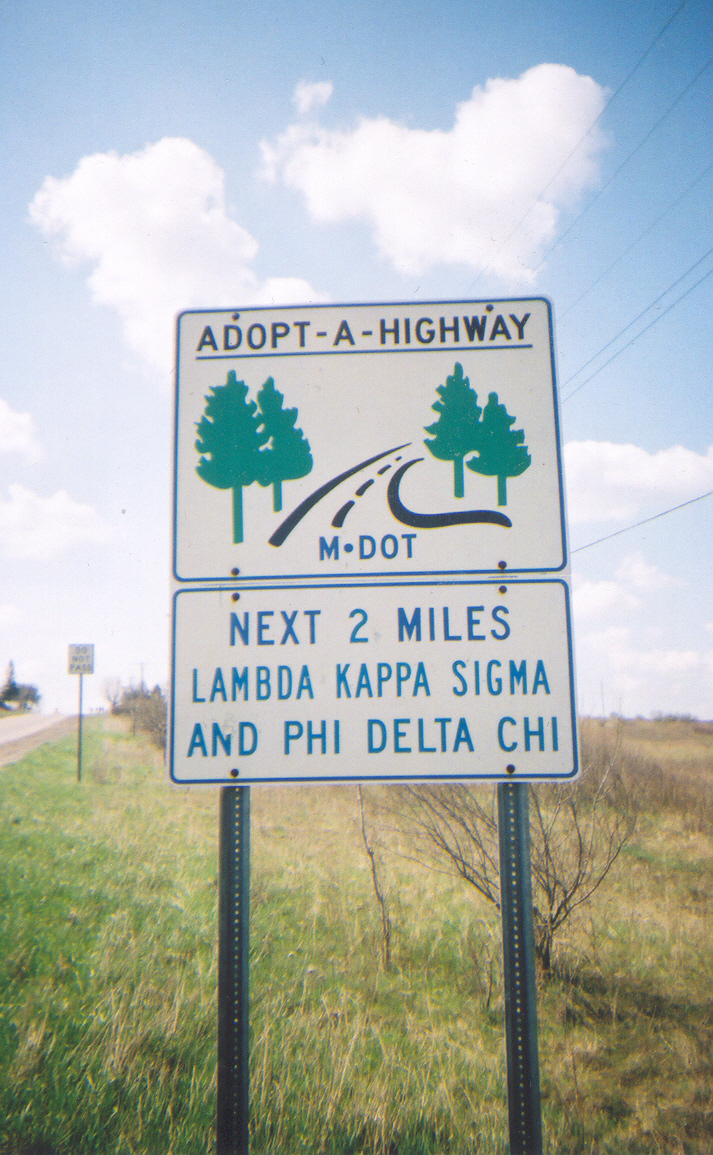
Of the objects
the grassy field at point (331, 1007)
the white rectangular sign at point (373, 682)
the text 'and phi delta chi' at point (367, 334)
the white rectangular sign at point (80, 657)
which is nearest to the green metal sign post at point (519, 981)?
the white rectangular sign at point (373, 682)

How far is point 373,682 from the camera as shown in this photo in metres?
1.81

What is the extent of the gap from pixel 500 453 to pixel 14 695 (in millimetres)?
98733

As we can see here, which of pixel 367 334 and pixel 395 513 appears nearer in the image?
pixel 395 513

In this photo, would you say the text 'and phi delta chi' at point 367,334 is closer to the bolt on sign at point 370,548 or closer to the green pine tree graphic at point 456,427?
the bolt on sign at point 370,548

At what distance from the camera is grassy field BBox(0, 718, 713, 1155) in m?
2.77

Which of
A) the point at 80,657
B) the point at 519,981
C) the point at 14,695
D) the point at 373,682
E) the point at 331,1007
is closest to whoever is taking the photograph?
the point at 519,981

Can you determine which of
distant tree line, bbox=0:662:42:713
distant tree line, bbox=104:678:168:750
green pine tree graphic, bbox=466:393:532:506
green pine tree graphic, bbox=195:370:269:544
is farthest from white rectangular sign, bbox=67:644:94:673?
distant tree line, bbox=0:662:42:713

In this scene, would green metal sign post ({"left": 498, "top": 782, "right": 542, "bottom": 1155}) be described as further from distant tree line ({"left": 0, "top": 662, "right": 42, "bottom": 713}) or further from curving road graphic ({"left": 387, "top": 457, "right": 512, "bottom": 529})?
distant tree line ({"left": 0, "top": 662, "right": 42, "bottom": 713})

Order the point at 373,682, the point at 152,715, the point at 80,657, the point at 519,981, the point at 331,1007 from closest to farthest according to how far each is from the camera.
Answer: the point at 519,981, the point at 373,682, the point at 331,1007, the point at 80,657, the point at 152,715

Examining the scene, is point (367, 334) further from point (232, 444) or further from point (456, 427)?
point (232, 444)

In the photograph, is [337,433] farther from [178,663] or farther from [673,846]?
[673,846]

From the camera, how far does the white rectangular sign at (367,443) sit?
1.87m

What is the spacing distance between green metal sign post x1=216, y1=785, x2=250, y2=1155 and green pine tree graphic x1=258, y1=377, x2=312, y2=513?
90 centimetres

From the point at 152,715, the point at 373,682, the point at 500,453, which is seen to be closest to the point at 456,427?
the point at 500,453
